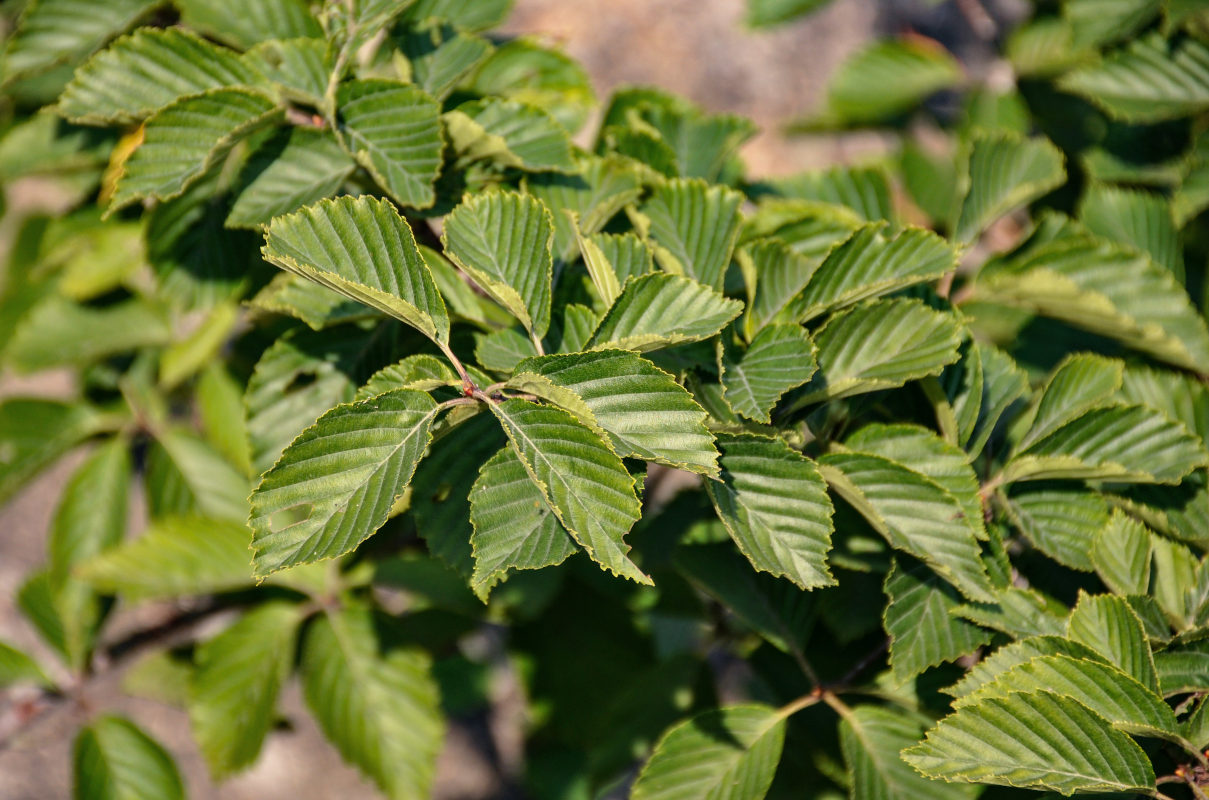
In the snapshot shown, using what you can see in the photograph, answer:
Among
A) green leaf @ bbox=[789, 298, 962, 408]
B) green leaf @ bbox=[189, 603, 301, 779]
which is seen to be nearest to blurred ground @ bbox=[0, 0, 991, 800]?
green leaf @ bbox=[189, 603, 301, 779]

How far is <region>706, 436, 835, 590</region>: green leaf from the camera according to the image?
3.14 ft

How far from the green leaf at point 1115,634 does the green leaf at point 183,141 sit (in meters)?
1.18

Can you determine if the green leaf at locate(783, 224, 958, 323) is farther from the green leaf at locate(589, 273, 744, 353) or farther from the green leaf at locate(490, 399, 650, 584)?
the green leaf at locate(490, 399, 650, 584)

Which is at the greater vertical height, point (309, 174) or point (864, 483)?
point (309, 174)

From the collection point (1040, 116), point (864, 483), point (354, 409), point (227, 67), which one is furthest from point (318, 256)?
point (1040, 116)

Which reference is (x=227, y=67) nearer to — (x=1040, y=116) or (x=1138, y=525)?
(x=1138, y=525)

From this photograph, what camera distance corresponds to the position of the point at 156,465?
1.77 m

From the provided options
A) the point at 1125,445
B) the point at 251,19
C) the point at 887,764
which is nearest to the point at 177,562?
the point at 251,19

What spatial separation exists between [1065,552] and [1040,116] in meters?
1.51

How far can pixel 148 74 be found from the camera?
46.2 inches

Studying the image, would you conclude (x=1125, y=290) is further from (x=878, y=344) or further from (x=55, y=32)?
(x=55, y=32)

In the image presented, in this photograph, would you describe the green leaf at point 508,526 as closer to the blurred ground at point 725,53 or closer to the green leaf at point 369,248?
the green leaf at point 369,248

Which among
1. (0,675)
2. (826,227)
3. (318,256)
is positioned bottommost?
(0,675)

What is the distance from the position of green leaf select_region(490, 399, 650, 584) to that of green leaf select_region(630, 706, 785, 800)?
1.65 ft
